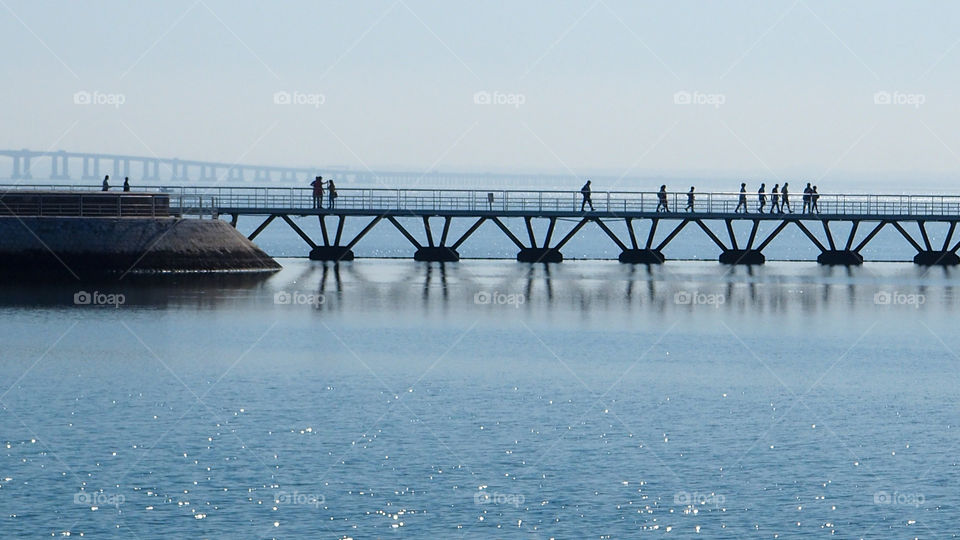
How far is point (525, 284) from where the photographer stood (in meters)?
64.2

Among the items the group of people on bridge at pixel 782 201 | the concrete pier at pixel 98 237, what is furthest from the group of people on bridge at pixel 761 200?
the concrete pier at pixel 98 237

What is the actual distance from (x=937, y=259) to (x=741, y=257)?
382 inches

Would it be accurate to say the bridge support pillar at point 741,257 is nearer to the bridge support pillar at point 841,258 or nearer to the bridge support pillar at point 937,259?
the bridge support pillar at point 841,258

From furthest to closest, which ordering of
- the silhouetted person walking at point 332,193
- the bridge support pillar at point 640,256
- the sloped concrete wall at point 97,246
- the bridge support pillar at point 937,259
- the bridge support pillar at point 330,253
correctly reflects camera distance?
the bridge support pillar at point 937,259, the bridge support pillar at point 640,256, the bridge support pillar at point 330,253, the silhouetted person walking at point 332,193, the sloped concrete wall at point 97,246

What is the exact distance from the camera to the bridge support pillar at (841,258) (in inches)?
3179

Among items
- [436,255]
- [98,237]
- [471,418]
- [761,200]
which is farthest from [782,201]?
[471,418]

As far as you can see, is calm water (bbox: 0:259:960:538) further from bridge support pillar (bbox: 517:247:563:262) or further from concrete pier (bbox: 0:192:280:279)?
bridge support pillar (bbox: 517:247:563:262)

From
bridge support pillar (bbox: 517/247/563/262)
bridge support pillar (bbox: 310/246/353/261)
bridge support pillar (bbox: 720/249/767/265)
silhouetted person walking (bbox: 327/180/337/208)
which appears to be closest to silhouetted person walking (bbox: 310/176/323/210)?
silhouetted person walking (bbox: 327/180/337/208)

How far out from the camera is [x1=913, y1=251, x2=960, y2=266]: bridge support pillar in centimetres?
8181

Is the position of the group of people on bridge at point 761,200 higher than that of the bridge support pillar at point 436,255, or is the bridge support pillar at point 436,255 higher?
the group of people on bridge at point 761,200

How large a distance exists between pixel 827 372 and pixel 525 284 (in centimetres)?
2670

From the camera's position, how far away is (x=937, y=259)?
82312 millimetres

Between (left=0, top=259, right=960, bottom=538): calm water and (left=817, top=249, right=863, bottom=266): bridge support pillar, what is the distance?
25.9 metres

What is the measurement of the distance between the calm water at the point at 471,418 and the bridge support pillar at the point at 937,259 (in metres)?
27.9
